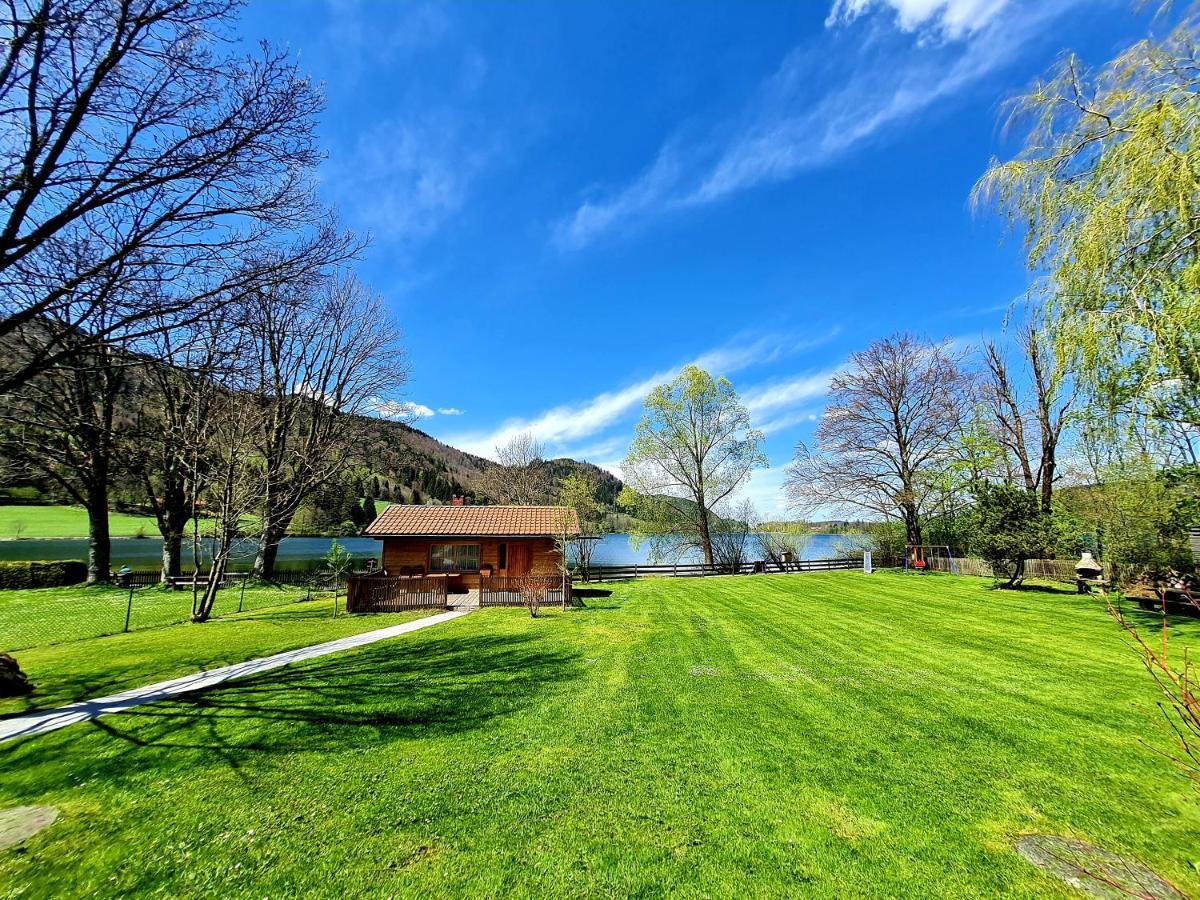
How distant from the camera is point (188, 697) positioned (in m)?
6.94

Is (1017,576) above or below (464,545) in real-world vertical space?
below

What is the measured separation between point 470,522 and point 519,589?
14.6ft

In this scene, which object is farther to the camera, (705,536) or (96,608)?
(705,536)

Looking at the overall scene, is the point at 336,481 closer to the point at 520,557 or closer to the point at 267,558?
the point at 267,558

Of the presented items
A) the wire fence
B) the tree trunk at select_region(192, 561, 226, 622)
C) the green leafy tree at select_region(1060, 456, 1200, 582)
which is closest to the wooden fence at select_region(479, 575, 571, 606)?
the wire fence

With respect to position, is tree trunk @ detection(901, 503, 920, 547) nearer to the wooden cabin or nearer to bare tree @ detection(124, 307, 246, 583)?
the wooden cabin

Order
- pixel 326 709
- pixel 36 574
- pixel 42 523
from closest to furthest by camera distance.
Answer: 1. pixel 326 709
2. pixel 36 574
3. pixel 42 523

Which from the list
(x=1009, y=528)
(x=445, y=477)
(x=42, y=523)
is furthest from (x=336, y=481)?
(x=445, y=477)

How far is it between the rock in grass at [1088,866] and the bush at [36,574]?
3135 cm

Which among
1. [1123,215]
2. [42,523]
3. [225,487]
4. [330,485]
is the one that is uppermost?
[1123,215]

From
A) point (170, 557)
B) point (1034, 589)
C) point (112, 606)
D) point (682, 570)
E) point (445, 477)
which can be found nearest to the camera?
point (112, 606)

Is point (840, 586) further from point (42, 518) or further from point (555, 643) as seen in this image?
point (42, 518)

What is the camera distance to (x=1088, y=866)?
354 centimetres

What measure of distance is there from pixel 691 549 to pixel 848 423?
11.8 meters
